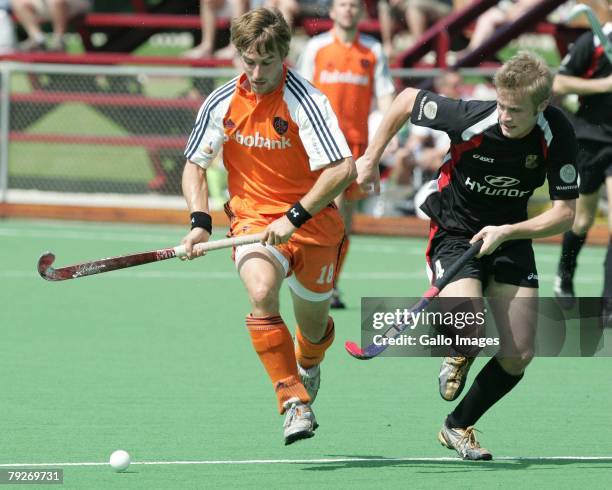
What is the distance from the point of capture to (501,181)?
5266mm

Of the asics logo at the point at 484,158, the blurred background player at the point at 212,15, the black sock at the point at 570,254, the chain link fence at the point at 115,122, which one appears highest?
the asics logo at the point at 484,158

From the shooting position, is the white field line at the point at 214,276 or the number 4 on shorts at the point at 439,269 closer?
the number 4 on shorts at the point at 439,269

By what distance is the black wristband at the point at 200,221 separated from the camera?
5.39 m

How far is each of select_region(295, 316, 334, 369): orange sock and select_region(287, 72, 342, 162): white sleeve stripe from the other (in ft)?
3.05

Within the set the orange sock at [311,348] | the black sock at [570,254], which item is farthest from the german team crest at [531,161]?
the black sock at [570,254]

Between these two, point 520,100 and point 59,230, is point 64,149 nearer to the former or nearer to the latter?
point 59,230

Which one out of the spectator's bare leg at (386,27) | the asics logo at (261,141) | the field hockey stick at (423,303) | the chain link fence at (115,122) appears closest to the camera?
the field hockey stick at (423,303)

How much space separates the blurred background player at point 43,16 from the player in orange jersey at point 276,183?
1059cm

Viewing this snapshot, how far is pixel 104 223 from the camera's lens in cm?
1388

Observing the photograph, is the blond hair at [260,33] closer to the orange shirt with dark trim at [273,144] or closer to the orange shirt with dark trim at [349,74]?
the orange shirt with dark trim at [273,144]

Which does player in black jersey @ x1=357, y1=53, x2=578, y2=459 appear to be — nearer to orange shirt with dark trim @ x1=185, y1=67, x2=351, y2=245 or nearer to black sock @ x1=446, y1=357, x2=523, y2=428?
black sock @ x1=446, y1=357, x2=523, y2=428

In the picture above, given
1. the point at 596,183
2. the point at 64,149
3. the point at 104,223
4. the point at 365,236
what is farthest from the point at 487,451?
the point at 64,149

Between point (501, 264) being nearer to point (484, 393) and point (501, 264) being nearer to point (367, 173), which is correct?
point (484, 393)

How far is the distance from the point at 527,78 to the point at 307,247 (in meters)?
1.19
